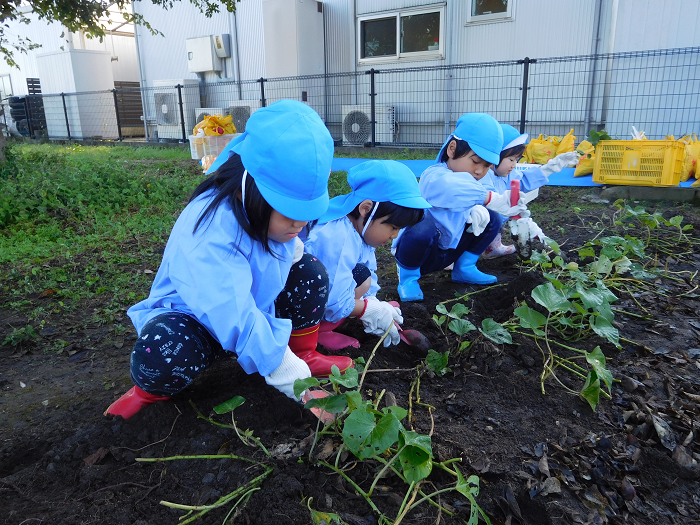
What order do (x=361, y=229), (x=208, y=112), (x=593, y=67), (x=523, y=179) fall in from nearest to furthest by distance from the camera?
1. (x=361, y=229)
2. (x=523, y=179)
3. (x=593, y=67)
4. (x=208, y=112)

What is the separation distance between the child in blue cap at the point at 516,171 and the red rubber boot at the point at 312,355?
55.7 inches

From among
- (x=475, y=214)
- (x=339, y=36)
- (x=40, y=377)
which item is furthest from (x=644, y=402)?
(x=339, y=36)

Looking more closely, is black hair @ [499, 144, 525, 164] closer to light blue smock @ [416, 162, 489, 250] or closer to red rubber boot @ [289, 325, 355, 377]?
light blue smock @ [416, 162, 489, 250]

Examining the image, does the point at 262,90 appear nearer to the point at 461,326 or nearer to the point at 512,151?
the point at 512,151

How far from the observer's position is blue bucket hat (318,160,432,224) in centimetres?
190

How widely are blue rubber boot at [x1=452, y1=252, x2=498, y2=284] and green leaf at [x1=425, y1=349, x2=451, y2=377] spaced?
1.11 m

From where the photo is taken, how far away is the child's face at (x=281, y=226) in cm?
133

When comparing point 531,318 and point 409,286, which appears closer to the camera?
point 531,318

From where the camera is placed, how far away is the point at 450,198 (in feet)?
8.17

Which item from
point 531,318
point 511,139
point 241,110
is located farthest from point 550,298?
point 241,110

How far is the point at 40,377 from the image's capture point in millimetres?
1972

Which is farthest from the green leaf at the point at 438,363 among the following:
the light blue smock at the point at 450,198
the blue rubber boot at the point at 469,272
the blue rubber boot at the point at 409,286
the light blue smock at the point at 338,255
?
the blue rubber boot at the point at 469,272

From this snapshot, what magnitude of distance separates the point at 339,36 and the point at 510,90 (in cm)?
349

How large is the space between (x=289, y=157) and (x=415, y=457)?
76 cm
